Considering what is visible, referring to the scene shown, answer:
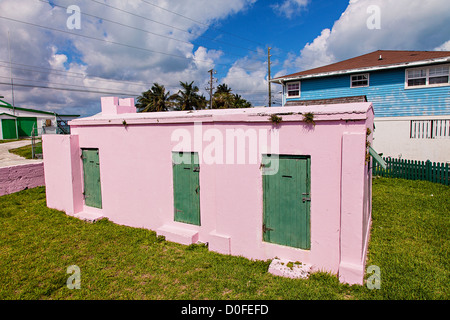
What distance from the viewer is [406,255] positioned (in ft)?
16.9

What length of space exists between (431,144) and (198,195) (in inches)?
544

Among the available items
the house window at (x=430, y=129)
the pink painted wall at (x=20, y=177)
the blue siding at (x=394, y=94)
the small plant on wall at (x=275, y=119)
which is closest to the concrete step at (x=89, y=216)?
the pink painted wall at (x=20, y=177)

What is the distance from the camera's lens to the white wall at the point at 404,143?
44.2 feet

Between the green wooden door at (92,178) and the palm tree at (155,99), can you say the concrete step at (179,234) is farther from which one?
the palm tree at (155,99)

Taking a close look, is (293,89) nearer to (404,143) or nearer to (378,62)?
(378,62)

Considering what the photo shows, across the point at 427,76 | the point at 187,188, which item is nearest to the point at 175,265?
the point at 187,188

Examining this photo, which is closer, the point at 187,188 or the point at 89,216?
the point at 187,188

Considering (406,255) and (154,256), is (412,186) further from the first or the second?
(154,256)

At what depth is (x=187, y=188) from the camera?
6336mm

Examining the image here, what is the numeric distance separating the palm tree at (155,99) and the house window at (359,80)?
972 inches

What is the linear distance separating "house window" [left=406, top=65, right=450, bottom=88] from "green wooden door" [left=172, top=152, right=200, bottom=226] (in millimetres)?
15002

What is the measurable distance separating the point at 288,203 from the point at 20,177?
35.9 ft

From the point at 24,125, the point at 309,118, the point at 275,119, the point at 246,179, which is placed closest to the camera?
the point at 309,118
